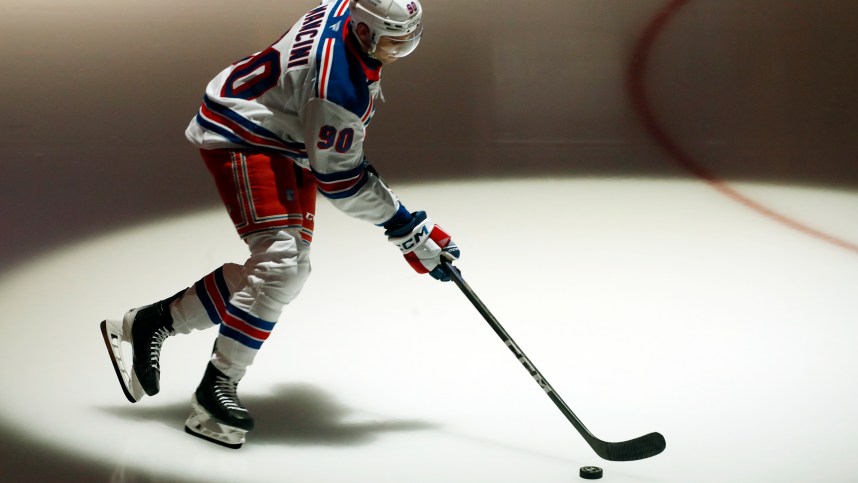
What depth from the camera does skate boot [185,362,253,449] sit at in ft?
8.64

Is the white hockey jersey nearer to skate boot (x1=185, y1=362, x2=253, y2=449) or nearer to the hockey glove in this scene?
the hockey glove

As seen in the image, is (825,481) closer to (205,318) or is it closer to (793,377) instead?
(793,377)

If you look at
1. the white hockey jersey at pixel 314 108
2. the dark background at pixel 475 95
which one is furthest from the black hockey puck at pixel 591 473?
the dark background at pixel 475 95

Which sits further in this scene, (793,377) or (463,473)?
Result: (793,377)

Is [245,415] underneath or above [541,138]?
underneath

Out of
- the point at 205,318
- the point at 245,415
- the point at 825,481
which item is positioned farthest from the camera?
the point at 205,318

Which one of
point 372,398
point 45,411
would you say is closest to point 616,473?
point 372,398

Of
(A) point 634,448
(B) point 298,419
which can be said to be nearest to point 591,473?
(A) point 634,448

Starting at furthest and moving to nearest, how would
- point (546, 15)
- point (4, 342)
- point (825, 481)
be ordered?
point (546, 15) → point (4, 342) → point (825, 481)

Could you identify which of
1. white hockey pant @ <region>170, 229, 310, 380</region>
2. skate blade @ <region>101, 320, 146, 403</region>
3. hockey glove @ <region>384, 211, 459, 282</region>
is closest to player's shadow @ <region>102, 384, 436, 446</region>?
skate blade @ <region>101, 320, 146, 403</region>

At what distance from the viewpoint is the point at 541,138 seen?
5137 mm

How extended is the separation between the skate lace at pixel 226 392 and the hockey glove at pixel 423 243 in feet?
1.72

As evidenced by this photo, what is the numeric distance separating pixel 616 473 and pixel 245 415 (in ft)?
2.89

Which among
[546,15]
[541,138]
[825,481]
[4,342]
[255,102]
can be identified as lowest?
[825,481]
